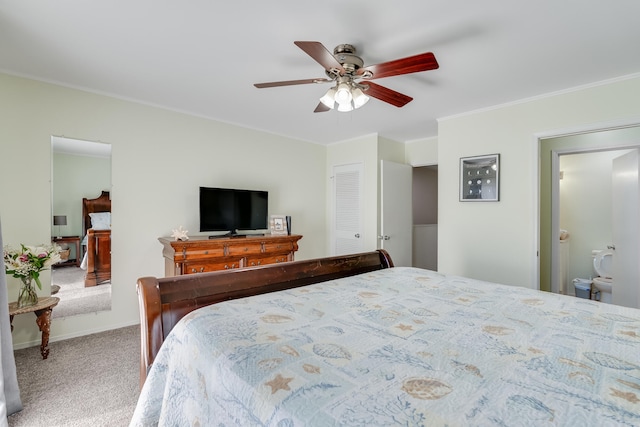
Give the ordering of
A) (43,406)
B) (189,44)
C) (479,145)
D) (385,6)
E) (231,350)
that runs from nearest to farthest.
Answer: (231,350)
(385,6)
(43,406)
(189,44)
(479,145)

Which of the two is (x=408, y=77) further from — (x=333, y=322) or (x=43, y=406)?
(x=43, y=406)

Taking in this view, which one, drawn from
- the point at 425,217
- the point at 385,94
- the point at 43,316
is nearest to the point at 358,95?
the point at 385,94

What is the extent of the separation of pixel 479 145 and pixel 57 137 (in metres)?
4.24

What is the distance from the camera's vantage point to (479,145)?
→ 3.23 metres

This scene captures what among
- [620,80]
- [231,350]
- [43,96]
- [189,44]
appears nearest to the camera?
[231,350]

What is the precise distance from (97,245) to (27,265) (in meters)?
0.59

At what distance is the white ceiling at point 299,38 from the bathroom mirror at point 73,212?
0.64 m

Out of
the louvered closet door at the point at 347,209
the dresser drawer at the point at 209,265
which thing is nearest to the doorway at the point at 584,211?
the louvered closet door at the point at 347,209

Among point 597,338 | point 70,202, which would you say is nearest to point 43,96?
point 70,202

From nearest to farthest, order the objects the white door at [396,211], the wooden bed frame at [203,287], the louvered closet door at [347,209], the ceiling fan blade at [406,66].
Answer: the wooden bed frame at [203,287]
the ceiling fan blade at [406,66]
the white door at [396,211]
the louvered closet door at [347,209]

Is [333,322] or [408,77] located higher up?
[408,77]

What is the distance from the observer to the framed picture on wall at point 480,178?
3.10 meters

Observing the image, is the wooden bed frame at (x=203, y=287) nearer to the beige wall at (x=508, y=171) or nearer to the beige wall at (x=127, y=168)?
the beige wall at (x=508, y=171)

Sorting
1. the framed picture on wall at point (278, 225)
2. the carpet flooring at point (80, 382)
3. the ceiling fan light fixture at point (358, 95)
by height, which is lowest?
the carpet flooring at point (80, 382)
